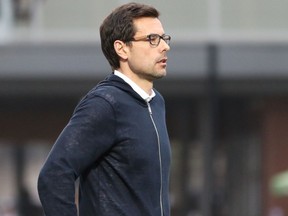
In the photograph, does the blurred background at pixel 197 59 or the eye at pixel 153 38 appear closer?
the eye at pixel 153 38

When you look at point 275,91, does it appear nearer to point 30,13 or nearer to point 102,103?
point 30,13

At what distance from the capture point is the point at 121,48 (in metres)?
4.15

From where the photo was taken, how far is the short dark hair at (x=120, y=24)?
4.11 meters

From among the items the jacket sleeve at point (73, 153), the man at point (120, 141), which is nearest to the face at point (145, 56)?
the man at point (120, 141)

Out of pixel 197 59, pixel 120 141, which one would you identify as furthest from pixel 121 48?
pixel 197 59

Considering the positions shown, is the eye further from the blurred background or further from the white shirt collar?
the blurred background

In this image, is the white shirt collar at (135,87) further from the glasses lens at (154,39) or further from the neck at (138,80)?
the glasses lens at (154,39)

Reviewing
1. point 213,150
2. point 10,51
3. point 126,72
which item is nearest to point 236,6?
point 213,150

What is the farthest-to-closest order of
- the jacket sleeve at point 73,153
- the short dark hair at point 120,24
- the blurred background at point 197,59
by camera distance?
1. the blurred background at point 197,59
2. the short dark hair at point 120,24
3. the jacket sleeve at point 73,153

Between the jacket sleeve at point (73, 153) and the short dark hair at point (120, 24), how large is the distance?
0.24m

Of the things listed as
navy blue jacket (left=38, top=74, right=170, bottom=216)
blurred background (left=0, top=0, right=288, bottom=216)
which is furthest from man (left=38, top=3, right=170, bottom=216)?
blurred background (left=0, top=0, right=288, bottom=216)

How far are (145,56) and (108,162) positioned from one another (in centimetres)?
42

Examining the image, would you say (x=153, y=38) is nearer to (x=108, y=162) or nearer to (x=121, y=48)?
(x=121, y=48)

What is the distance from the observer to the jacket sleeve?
3.91 m
